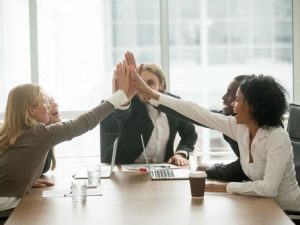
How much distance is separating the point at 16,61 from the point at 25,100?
2716mm

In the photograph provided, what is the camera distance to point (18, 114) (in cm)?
272

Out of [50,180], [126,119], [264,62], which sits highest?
[264,62]

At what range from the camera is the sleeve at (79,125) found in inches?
106

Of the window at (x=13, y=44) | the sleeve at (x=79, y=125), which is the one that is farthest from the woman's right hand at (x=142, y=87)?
the window at (x=13, y=44)

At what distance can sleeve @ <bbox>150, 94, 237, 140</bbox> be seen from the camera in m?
2.93

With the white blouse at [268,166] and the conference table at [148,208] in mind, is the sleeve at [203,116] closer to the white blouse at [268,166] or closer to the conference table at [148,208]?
the white blouse at [268,166]

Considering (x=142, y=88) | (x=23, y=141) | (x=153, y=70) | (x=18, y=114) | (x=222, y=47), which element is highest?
(x=222, y=47)

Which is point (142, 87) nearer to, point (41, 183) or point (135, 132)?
point (135, 132)

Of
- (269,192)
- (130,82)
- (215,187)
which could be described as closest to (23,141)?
(130,82)

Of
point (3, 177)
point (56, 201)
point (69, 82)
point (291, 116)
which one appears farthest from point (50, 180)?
point (69, 82)

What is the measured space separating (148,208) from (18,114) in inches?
35.4

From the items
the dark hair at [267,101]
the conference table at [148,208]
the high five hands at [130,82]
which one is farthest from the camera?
the high five hands at [130,82]

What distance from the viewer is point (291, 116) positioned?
3139 millimetres

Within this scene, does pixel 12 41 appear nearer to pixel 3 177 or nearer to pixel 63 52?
pixel 63 52
